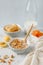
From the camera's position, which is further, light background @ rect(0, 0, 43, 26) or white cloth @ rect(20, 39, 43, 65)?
light background @ rect(0, 0, 43, 26)

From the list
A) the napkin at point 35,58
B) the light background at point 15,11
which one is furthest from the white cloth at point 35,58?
the light background at point 15,11

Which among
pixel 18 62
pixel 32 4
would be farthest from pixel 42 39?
pixel 32 4

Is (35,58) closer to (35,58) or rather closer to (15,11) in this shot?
(35,58)

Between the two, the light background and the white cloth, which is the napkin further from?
the light background

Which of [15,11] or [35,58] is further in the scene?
[15,11]

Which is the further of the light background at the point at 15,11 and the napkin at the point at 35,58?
the light background at the point at 15,11

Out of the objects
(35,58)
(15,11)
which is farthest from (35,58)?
(15,11)

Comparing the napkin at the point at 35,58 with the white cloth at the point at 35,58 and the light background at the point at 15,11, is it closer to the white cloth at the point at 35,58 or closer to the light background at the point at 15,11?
the white cloth at the point at 35,58

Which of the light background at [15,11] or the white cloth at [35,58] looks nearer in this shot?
the white cloth at [35,58]

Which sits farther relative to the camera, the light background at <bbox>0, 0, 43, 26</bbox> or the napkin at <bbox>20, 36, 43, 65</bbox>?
the light background at <bbox>0, 0, 43, 26</bbox>

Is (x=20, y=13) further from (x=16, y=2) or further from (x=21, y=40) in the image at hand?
(x=21, y=40)

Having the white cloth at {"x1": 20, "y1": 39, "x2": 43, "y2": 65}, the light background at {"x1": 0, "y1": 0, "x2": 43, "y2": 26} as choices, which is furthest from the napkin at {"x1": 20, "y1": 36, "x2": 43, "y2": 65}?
the light background at {"x1": 0, "y1": 0, "x2": 43, "y2": 26}
